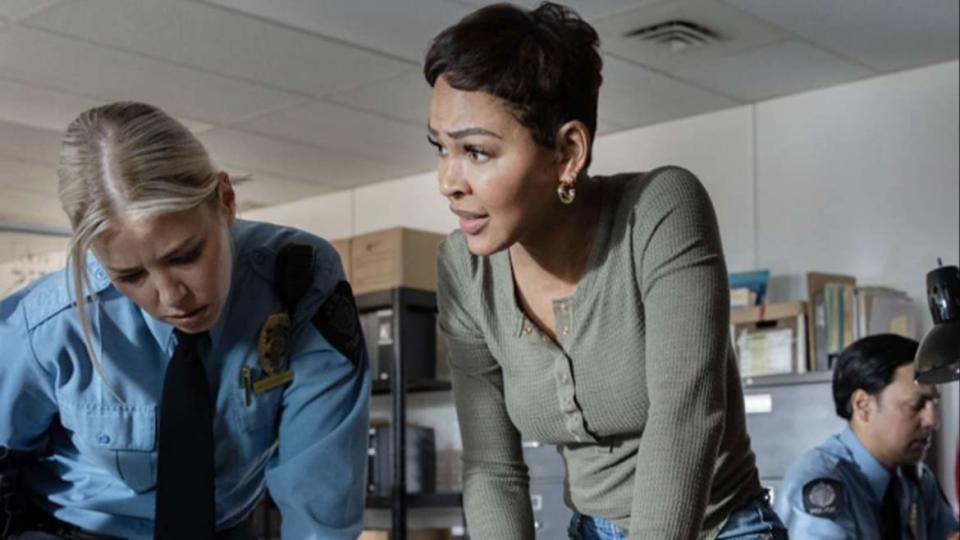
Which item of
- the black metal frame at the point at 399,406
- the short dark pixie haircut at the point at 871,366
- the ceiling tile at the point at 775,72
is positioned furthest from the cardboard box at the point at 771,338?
the black metal frame at the point at 399,406

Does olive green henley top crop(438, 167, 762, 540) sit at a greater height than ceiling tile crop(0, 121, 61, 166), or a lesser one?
lesser

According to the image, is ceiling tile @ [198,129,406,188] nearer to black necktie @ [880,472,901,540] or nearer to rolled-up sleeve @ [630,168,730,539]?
black necktie @ [880,472,901,540]

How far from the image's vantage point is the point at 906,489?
3676mm

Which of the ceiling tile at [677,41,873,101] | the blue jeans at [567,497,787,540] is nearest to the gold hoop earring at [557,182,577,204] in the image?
the blue jeans at [567,497,787,540]

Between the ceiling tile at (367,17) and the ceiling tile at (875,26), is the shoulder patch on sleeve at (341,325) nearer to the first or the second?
the ceiling tile at (367,17)

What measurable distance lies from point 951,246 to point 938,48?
674 millimetres

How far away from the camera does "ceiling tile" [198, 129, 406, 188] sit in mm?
5902

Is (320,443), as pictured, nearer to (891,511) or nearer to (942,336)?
(942,336)

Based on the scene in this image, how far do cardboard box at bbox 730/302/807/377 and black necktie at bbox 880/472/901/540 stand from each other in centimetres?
111

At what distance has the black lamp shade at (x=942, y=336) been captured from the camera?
269 centimetres

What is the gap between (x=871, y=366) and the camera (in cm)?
373

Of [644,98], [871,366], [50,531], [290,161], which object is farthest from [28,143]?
[50,531]

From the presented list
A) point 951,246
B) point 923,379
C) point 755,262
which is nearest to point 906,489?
point 923,379

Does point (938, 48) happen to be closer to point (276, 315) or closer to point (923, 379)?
point (923, 379)
